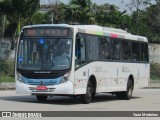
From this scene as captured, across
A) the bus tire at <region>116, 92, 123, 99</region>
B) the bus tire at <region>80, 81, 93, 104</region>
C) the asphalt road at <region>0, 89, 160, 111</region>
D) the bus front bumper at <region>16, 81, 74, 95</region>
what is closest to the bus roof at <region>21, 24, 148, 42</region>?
the bus tire at <region>80, 81, 93, 104</region>

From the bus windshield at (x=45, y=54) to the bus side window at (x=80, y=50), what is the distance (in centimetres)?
34

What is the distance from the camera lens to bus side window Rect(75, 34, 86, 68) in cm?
2117

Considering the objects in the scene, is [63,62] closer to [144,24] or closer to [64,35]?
[64,35]

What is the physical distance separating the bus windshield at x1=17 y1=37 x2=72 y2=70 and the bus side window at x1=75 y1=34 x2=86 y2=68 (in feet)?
1.12

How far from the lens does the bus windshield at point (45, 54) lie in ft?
68.6

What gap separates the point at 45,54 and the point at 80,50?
1.39 metres

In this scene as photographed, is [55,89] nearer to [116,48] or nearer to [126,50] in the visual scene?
[116,48]

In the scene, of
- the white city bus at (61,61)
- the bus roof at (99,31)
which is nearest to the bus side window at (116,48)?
the bus roof at (99,31)

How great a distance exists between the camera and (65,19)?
5653 centimetres

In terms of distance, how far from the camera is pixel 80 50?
70.2 feet

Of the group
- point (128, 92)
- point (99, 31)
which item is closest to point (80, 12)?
point (128, 92)

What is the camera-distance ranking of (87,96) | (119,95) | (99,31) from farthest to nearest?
(119,95), (99,31), (87,96)

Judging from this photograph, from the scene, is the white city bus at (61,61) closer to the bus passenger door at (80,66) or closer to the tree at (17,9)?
the bus passenger door at (80,66)

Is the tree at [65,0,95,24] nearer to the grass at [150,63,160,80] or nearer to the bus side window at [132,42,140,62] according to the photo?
the grass at [150,63,160,80]
